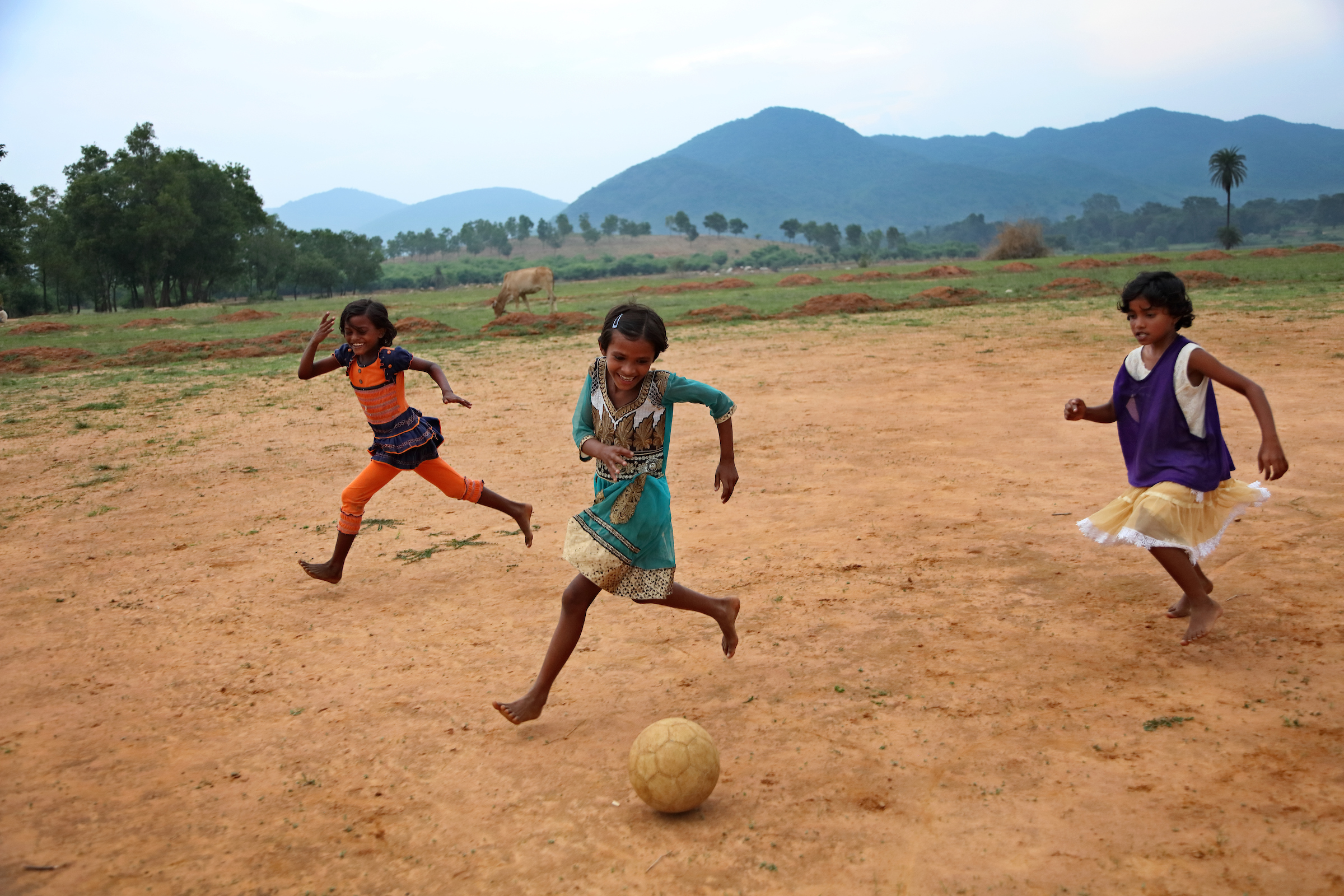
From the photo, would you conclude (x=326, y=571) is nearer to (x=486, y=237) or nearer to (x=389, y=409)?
(x=389, y=409)

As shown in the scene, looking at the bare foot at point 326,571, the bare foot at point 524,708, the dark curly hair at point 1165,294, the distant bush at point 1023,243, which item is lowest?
the bare foot at point 524,708

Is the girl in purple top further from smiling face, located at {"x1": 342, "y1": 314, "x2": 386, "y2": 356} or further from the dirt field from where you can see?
smiling face, located at {"x1": 342, "y1": 314, "x2": 386, "y2": 356}

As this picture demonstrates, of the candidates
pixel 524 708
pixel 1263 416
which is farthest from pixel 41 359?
pixel 1263 416

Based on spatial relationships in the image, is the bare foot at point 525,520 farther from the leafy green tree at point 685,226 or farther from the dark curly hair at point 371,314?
the leafy green tree at point 685,226

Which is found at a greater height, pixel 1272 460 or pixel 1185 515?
pixel 1272 460

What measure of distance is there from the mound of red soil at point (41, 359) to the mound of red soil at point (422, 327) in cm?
648

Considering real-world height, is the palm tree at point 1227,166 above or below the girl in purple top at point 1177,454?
above

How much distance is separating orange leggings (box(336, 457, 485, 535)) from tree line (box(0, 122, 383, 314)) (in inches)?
1478

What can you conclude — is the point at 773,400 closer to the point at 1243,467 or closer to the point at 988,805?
the point at 1243,467

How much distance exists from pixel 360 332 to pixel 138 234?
44500 millimetres

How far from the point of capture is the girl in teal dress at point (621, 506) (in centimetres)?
350

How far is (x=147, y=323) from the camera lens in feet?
91.7

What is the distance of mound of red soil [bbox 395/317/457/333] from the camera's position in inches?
875

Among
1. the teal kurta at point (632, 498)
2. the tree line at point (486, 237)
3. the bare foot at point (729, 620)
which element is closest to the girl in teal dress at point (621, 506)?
the teal kurta at point (632, 498)
